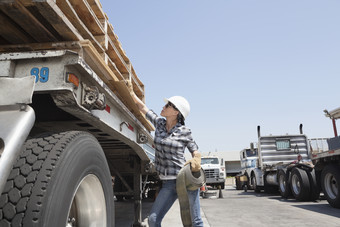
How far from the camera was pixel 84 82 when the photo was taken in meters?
2.13

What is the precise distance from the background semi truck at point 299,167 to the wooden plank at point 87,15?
21.7 ft

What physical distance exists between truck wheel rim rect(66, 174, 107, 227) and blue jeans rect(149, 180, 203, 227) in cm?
62

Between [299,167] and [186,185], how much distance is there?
26.8 feet

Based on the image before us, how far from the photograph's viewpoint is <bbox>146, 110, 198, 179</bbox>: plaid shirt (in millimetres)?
3102

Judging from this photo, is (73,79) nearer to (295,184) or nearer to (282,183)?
(295,184)

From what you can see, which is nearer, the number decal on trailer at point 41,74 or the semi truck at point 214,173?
the number decal on trailer at point 41,74

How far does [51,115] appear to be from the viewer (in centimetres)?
252

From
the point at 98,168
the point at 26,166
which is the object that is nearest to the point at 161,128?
the point at 98,168

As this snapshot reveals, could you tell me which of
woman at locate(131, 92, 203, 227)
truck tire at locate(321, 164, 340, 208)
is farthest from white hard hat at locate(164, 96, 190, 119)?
truck tire at locate(321, 164, 340, 208)

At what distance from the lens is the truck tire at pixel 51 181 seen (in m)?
1.56

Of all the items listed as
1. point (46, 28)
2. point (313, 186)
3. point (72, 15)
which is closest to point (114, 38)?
point (72, 15)

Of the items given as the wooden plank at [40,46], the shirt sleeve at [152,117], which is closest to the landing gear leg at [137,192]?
the shirt sleeve at [152,117]

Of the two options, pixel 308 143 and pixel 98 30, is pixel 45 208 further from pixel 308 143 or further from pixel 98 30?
pixel 308 143

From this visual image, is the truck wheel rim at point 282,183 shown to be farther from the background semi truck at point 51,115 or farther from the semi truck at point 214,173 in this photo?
the background semi truck at point 51,115
